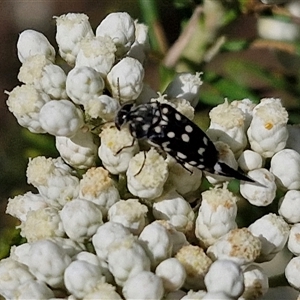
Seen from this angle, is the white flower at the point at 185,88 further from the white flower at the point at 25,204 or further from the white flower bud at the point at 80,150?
the white flower at the point at 25,204

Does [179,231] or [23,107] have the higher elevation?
[23,107]

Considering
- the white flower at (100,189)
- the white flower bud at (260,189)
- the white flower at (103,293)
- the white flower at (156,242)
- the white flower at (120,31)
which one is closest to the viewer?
the white flower at (103,293)

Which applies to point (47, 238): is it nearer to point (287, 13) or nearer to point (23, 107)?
point (23, 107)

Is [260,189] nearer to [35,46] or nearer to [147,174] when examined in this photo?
[147,174]

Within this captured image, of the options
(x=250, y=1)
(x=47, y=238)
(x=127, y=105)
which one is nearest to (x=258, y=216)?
(x=127, y=105)

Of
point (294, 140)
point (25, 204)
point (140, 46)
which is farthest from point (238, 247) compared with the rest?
point (140, 46)

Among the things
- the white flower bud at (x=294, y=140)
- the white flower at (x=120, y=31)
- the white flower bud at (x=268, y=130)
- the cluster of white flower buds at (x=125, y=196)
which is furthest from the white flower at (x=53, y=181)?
the white flower bud at (x=294, y=140)

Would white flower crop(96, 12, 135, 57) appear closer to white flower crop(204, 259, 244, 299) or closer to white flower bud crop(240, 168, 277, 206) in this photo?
white flower bud crop(240, 168, 277, 206)
